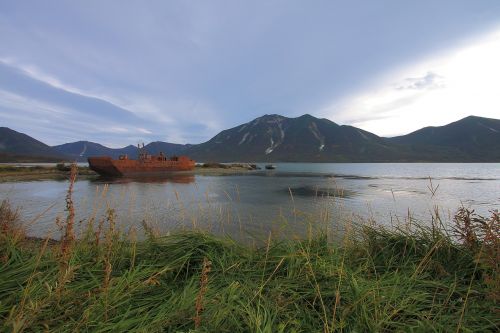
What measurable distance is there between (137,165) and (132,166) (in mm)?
1476

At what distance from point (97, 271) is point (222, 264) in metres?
1.60

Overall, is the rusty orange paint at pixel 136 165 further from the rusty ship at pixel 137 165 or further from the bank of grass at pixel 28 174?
the bank of grass at pixel 28 174

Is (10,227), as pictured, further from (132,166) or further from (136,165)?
(136,165)

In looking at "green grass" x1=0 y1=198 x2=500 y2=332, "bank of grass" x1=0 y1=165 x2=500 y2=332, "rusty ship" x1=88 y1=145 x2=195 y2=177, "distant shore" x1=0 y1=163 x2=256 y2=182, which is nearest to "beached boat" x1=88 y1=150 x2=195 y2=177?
"rusty ship" x1=88 y1=145 x2=195 y2=177

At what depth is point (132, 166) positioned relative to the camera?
Answer: 4691 centimetres

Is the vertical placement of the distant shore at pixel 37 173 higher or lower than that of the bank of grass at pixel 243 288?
lower

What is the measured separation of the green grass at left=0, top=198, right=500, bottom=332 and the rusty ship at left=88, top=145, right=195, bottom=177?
43.7 meters

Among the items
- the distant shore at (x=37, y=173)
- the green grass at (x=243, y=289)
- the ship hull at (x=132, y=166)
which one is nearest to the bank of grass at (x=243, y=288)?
the green grass at (x=243, y=289)

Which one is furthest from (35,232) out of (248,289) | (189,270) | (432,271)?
(432,271)

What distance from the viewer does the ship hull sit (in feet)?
139

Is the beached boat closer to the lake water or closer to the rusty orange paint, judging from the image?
the rusty orange paint

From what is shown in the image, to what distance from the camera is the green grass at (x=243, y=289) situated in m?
2.30

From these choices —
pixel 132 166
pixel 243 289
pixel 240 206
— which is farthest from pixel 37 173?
pixel 243 289

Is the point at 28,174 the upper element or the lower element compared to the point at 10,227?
lower
